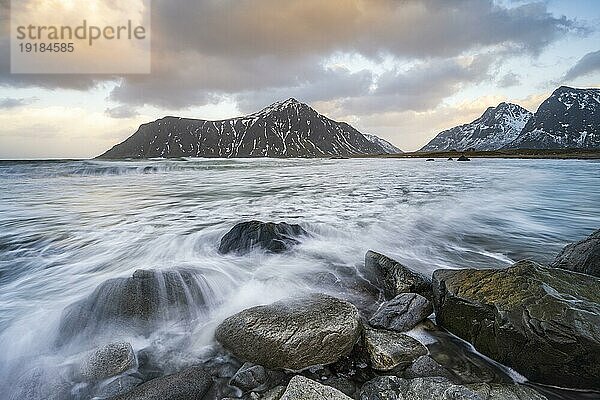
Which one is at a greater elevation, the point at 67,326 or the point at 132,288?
the point at 132,288

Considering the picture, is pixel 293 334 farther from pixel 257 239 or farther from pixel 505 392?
pixel 257 239

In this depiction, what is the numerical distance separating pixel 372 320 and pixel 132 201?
16.0 meters

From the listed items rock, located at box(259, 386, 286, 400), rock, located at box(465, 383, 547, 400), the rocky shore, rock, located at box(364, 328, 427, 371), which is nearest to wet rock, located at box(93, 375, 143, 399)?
the rocky shore

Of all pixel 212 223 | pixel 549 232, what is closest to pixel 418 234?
pixel 549 232

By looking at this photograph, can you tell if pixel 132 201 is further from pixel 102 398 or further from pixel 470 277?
pixel 470 277

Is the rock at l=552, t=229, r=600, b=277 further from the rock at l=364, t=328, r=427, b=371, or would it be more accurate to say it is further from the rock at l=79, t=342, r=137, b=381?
the rock at l=79, t=342, r=137, b=381

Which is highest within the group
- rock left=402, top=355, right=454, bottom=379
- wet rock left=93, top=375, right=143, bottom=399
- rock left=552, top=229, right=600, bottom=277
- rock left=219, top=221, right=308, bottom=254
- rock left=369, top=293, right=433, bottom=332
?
rock left=552, top=229, right=600, bottom=277

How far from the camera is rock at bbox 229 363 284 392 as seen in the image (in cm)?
343

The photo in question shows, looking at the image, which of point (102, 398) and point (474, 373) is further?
point (474, 373)

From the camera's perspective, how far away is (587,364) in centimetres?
326

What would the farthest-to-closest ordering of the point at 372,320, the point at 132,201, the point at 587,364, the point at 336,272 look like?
the point at 132,201 → the point at 336,272 → the point at 372,320 → the point at 587,364

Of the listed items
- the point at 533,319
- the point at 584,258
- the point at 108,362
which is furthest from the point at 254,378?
the point at 584,258

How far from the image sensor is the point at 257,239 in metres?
7.97

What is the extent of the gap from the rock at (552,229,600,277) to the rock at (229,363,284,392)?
5319 mm
